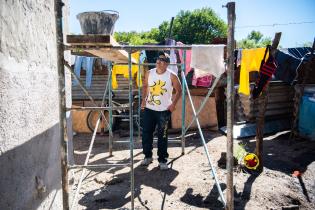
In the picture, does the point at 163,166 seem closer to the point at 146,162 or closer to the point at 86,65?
the point at 146,162

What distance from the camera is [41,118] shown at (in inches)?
125

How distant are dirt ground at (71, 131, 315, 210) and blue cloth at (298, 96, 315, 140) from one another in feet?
2.05

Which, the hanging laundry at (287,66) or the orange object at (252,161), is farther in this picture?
the hanging laundry at (287,66)

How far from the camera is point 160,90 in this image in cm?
538

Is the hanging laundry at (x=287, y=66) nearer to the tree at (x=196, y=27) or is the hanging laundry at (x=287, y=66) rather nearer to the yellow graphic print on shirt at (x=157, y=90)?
the yellow graphic print on shirt at (x=157, y=90)

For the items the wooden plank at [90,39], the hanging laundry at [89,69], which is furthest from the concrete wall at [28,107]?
the hanging laundry at [89,69]

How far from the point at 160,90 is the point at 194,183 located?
1734 millimetres

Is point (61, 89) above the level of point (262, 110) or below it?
above

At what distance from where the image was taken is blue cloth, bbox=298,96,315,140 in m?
7.79

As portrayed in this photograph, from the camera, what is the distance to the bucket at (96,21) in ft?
10.6

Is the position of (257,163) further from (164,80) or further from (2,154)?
(2,154)

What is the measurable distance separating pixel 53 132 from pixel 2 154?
4.57ft

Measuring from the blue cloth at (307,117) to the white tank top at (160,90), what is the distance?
14.8 ft

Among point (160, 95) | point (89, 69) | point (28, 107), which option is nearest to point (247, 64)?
point (160, 95)
